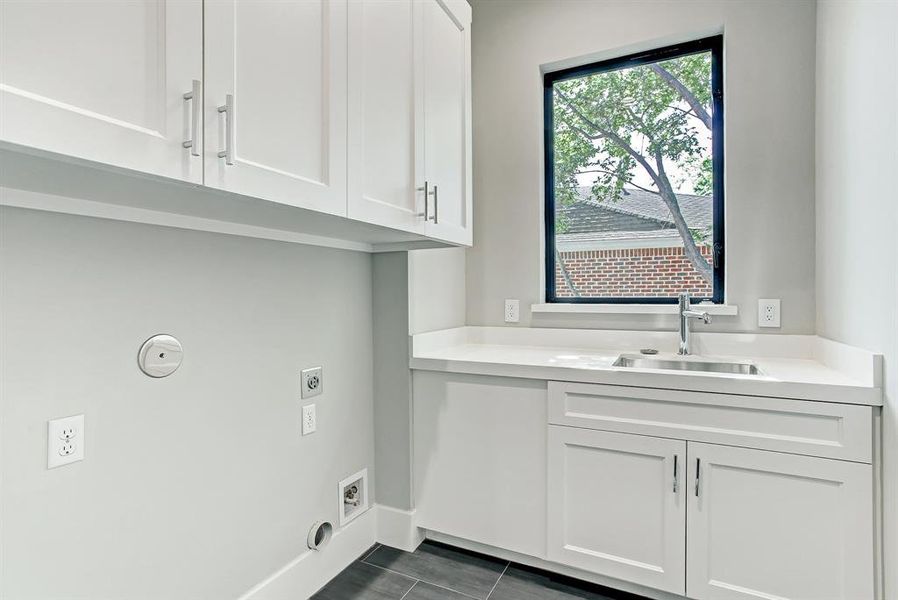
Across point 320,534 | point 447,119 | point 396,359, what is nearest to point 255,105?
point 447,119

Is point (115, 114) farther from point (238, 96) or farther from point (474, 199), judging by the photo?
point (474, 199)

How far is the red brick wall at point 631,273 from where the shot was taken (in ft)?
7.36

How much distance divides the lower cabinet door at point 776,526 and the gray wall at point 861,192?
79 millimetres

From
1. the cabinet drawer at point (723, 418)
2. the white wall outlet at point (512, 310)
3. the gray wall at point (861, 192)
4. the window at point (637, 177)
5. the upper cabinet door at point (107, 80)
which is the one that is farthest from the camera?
the white wall outlet at point (512, 310)

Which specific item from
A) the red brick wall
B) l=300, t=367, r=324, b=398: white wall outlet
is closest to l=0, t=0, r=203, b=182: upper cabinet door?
l=300, t=367, r=324, b=398: white wall outlet

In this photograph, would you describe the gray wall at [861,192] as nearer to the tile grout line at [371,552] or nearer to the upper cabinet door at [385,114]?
the upper cabinet door at [385,114]

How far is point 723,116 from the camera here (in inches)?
84.4

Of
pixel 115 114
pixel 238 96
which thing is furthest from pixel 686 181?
pixel 115 114

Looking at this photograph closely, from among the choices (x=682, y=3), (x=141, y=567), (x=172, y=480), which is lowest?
(x=141, y=567)

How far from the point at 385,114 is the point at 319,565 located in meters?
1.61

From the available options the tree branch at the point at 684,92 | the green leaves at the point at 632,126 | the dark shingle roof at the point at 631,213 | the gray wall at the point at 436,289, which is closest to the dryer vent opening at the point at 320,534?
the gray wall at the point at 436,289

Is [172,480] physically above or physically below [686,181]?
below

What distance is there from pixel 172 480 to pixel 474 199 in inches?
74.0

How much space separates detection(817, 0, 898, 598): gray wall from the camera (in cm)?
131
